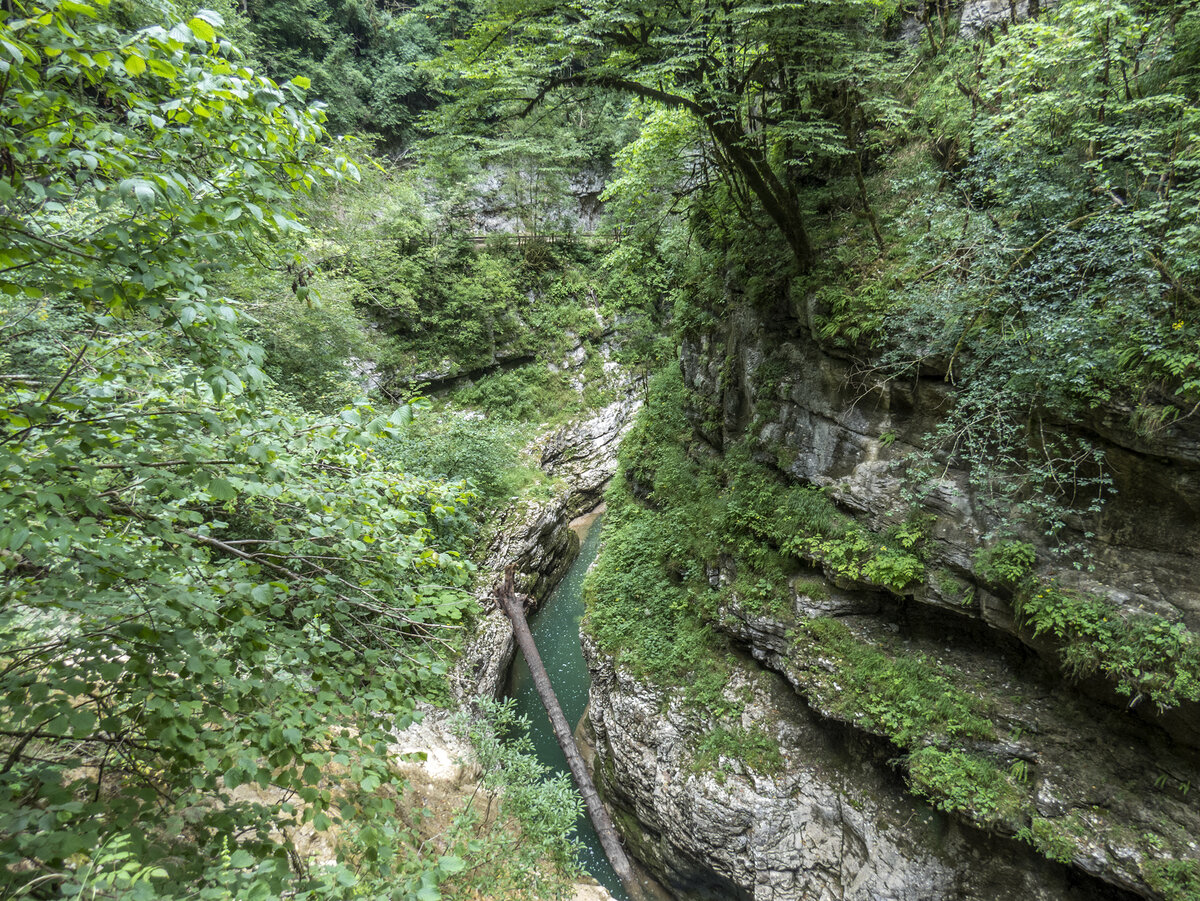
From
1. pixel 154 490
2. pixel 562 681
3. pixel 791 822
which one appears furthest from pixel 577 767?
pixel 154 490

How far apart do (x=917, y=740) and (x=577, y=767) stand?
5.19 metres

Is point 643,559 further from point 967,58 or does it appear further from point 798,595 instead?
point 967,58

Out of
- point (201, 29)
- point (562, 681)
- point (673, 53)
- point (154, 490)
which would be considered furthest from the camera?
point (562, 681)

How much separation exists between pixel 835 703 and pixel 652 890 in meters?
4.37

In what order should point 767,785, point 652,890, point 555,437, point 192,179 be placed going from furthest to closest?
point 555,437 < point 652,890 < point 767,785 < point 192,179

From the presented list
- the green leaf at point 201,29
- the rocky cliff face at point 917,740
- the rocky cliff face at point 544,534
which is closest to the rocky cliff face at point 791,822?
the rocky cliff face at point 917,740

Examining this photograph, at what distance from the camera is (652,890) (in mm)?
7172

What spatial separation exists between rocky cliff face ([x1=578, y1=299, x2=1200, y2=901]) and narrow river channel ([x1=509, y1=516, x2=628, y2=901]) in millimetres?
878

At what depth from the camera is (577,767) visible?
26.0ft

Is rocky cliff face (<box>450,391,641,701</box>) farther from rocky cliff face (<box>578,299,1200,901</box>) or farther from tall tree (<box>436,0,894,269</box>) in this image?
tall tree (<box>436,0,894,269</box>)

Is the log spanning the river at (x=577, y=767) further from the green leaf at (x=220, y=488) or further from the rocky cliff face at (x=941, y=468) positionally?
the green leaf at (x=220, y=488)

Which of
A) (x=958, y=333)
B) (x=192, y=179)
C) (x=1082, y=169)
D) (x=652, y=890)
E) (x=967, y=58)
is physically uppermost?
(x=967, y=58)

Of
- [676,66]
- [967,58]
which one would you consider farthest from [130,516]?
[967,58]

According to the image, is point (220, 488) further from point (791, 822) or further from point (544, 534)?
point (544, 534)
